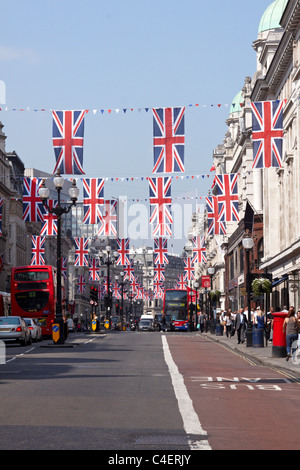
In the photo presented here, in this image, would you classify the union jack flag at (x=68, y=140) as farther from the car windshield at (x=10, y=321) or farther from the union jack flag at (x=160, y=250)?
the union jack flag at (x=160, y=250)


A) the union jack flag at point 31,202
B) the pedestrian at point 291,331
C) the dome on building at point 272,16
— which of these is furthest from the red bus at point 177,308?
the pedestrian at point 291,331

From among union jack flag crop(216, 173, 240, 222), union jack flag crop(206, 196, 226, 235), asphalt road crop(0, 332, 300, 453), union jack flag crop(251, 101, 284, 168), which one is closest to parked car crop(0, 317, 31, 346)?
union jack flag crop(251, 101, 284, 168)

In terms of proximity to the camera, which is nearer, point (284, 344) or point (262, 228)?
point (284, 344)

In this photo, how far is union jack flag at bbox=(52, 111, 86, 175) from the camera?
40531 mm

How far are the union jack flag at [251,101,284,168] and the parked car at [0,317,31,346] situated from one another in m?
13.8

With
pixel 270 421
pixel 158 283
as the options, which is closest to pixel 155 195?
pixel 270 421

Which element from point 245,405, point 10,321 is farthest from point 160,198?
point 245,405

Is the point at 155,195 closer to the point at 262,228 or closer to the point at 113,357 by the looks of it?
the point at 113,357

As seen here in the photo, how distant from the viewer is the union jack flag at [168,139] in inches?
1585

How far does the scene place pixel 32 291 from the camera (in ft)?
182

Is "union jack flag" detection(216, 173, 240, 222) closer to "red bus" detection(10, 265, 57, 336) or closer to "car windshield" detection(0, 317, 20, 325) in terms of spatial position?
"red bus" detection(10, 265, 57, 336)

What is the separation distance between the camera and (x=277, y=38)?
69250 mm

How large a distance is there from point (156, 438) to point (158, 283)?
4772 inches

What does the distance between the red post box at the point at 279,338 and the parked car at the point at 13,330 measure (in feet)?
46.1
